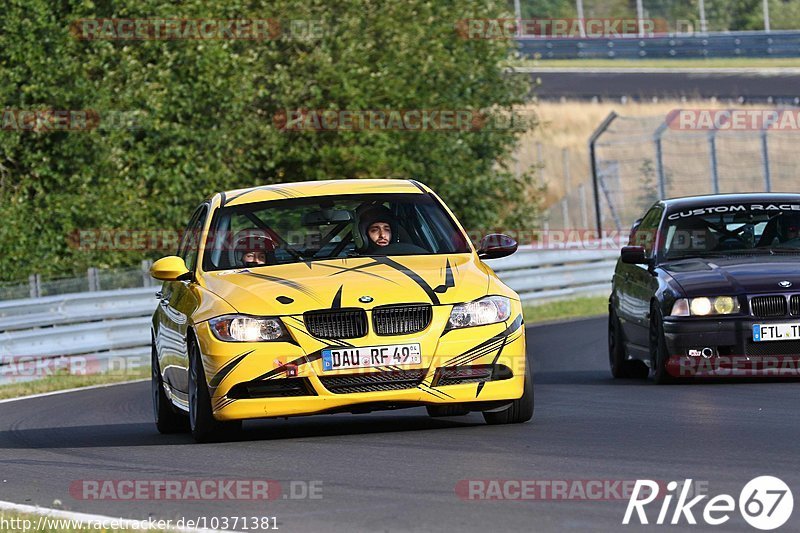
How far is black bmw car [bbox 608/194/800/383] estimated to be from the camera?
489 inches

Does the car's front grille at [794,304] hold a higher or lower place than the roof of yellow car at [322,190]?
lower

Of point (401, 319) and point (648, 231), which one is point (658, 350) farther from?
point (401, 319)

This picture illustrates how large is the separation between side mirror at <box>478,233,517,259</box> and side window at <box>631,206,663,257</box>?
135 inches

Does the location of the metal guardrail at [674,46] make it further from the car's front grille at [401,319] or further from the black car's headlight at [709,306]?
the car's front grille at [401,319]

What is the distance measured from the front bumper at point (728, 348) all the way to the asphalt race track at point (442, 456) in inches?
6.1

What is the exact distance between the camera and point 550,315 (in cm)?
2548

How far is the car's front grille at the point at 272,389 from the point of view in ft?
31.1

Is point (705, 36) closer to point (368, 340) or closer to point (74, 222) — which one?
point (74, 222)

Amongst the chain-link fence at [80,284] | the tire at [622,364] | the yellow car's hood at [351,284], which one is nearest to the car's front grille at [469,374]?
the yellow car's hood at [351,284]

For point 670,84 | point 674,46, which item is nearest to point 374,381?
point 670,84

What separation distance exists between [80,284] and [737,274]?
388 inches

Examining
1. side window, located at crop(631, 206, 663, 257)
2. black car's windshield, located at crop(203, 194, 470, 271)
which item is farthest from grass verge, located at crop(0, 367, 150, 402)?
black car's windshield, located at crop(203, 194, 470, 271)

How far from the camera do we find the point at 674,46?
5906 cm

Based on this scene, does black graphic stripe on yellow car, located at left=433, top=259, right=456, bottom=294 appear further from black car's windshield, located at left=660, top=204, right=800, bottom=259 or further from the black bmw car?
black car's windshield, located at left=660, top=204, right=800, bottom=259
